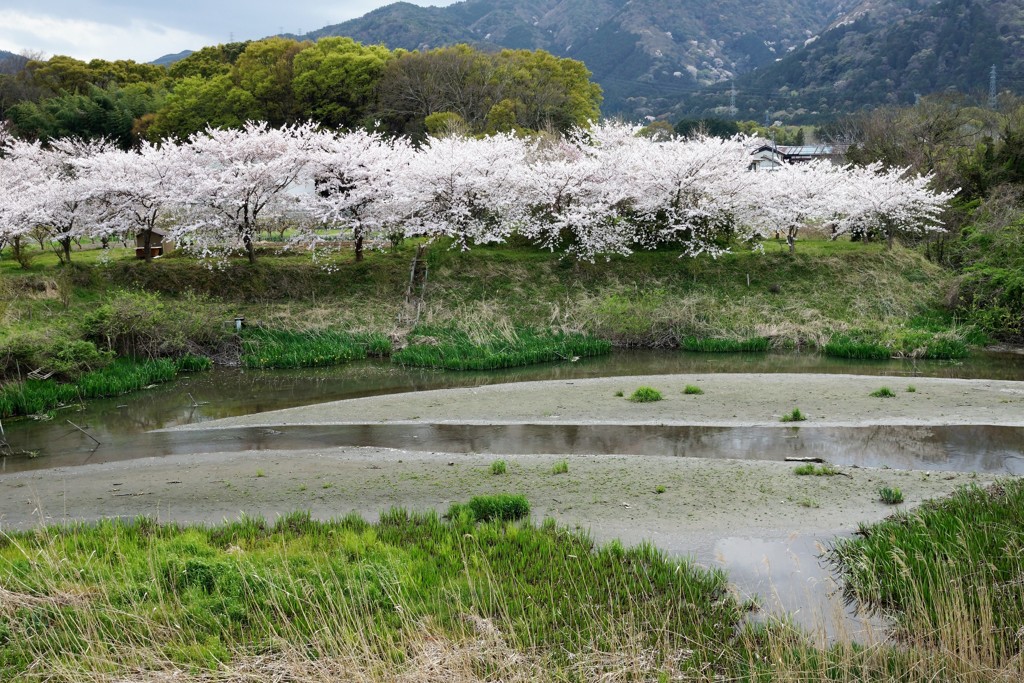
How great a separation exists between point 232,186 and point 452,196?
26.1ft

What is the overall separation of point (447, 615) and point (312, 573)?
4.93 ft

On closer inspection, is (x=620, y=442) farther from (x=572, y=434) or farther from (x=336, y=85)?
(x=336, y=85)

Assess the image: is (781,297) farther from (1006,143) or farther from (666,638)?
(666,638)

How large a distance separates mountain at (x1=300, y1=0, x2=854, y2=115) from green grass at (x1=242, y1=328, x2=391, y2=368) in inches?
4464

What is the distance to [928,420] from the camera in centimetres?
1269

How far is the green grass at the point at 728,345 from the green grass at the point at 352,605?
15246 mm

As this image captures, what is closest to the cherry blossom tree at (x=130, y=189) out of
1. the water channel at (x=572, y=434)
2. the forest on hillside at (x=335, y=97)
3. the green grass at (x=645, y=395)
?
the water channel at (x=572, y=434)

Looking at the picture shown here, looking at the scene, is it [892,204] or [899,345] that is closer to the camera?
[899,345]

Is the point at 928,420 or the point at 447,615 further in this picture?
the point at 928,420

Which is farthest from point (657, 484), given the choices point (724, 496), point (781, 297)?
point (781, 297)

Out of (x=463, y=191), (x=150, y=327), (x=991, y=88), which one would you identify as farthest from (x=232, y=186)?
(x=991, y=88)

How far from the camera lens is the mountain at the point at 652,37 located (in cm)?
14438

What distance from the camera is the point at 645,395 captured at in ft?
49.3

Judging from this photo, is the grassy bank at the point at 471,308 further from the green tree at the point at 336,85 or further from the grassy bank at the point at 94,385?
the green tree at the point at 336,85
